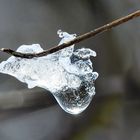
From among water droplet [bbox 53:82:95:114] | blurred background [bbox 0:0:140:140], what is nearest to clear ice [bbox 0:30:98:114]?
water droplet [bbox 53:82:95:114]

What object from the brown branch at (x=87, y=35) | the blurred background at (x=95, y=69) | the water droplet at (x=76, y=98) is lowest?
the brown branch at (x=87, y=35)

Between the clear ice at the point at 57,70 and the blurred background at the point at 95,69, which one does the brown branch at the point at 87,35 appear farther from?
the blurred background at the point at 95,69

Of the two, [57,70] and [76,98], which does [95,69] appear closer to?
[76,98]

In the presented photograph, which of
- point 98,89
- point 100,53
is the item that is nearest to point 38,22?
point 100,53

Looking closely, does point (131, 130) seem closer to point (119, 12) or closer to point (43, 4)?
point (119, 12)

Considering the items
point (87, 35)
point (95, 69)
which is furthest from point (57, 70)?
point (95, 69)

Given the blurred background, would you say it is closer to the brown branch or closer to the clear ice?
the clear ice

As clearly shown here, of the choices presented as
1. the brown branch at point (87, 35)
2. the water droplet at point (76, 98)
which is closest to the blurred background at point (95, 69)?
the water droplet at point (76, 98)
